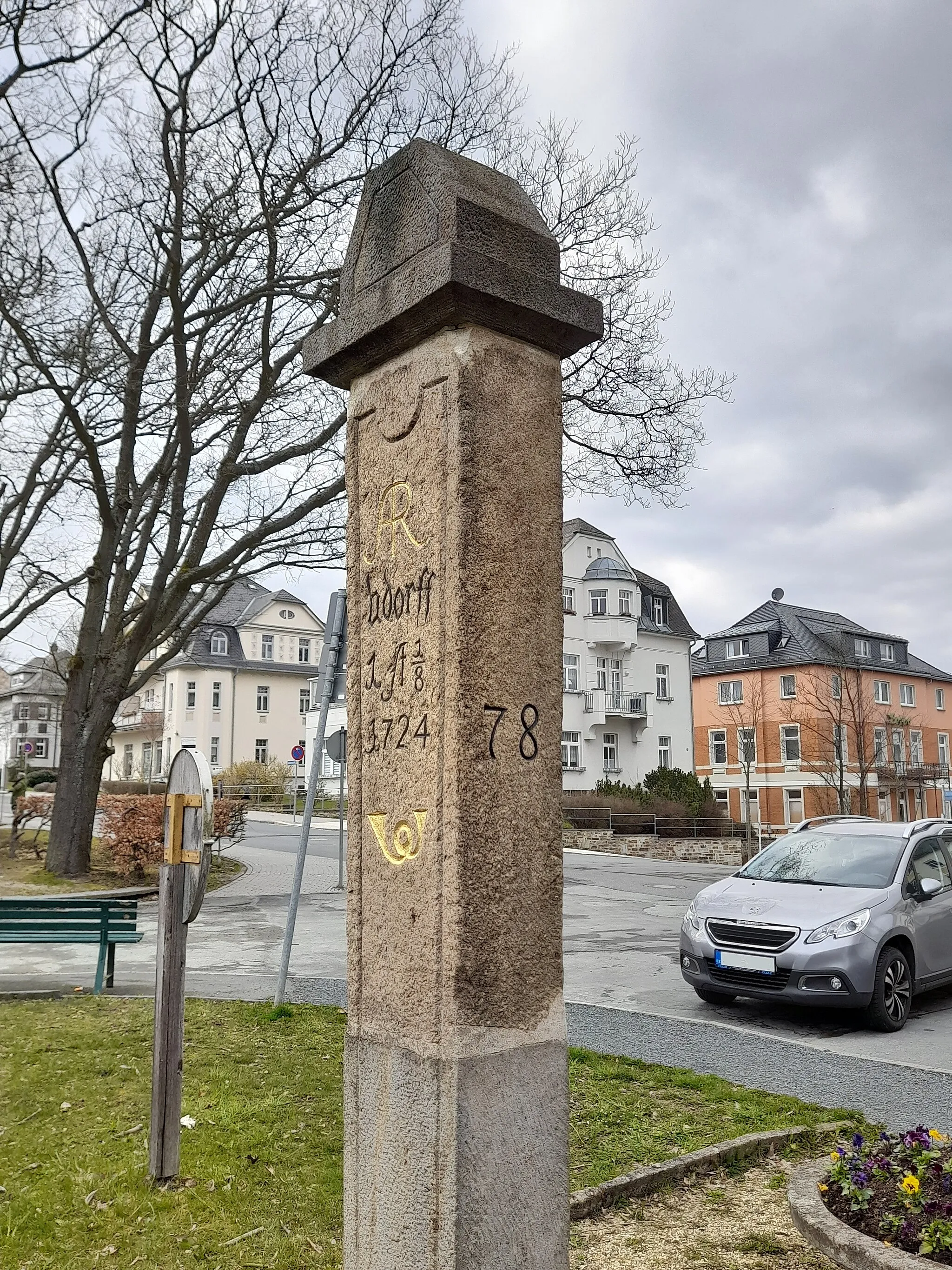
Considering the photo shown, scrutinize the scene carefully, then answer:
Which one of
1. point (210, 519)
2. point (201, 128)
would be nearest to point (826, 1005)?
point (210, 519)

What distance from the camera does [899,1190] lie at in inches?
156

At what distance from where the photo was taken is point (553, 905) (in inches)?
134

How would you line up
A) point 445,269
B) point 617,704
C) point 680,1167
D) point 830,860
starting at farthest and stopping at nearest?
point 617,704
point 830,860
point 680,1167
point 445,269

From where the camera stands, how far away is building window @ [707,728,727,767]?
55469mm

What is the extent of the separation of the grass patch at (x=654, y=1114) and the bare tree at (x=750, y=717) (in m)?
42.7

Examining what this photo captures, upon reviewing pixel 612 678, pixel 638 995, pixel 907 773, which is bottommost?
pixel 638 995

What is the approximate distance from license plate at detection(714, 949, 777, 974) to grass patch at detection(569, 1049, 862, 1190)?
1849mm

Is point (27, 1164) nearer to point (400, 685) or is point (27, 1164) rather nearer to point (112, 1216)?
point (112, 1216)

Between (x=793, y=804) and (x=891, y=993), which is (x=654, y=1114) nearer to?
(x=891, y=993)

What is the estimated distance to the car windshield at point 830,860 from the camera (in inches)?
359

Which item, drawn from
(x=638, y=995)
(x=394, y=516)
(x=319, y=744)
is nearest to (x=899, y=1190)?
(x=394, y=516)

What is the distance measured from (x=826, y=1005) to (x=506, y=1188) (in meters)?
5.71

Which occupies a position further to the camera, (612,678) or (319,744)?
(612,678)

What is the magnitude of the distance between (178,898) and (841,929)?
5.36m
